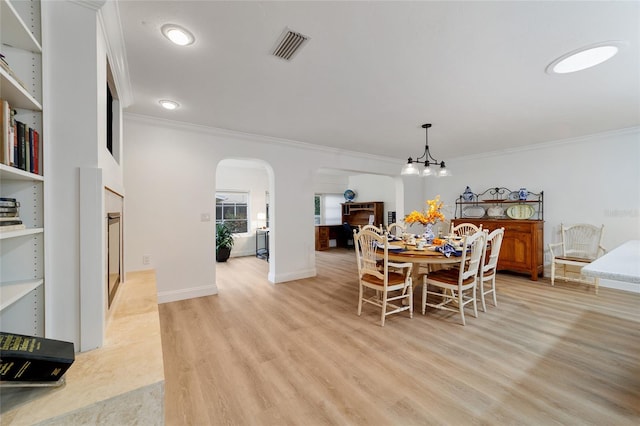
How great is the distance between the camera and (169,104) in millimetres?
2928

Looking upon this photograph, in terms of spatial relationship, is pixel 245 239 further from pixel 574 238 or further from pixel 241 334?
pixel 574 238

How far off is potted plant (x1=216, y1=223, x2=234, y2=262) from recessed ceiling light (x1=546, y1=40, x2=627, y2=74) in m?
6.16

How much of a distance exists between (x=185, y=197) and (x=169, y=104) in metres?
1.23

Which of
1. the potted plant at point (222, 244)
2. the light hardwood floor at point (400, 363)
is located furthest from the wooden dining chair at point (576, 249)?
the potted plant at point (222, 244)

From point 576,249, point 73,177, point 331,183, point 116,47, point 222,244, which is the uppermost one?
point 116,47

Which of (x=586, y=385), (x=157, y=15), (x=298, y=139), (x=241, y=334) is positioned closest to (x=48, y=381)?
(x=241, y=334)

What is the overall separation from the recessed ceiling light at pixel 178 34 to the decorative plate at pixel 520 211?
19.1 feet

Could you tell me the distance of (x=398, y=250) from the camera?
3.06 m

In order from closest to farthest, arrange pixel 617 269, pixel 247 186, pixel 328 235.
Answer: pixel 617 269 → pixel 247 186 → pixel 328 235

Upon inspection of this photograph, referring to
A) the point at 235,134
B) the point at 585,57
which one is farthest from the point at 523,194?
the point at 235,134

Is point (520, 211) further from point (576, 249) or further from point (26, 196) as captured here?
point (26, 196)

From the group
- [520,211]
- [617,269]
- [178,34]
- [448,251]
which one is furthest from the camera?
[520,211]

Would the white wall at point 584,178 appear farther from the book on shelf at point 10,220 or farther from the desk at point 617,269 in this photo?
the book on shelf at point 10,220

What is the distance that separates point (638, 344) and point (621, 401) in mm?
1140
